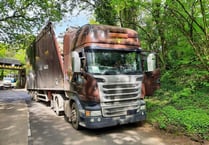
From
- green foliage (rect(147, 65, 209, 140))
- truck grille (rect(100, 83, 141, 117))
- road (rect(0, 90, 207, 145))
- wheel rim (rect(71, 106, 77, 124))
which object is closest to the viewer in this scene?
road (rect(0, 90, 207, 145))

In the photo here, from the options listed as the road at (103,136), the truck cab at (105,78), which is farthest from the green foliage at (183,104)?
the truck cab at (105,78)

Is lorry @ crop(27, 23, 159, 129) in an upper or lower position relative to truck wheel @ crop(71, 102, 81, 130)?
→ upper

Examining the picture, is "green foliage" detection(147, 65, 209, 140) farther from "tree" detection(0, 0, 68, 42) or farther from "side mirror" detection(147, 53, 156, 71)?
"tree" detection(0, 0, 68, 42)

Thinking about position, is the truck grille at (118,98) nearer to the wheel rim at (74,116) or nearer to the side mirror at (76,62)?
the side mirror at (76,62)

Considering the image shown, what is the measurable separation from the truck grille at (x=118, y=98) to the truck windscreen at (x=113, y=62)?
0.43 meters

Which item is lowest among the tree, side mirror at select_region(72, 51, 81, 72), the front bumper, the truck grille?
the front bumper

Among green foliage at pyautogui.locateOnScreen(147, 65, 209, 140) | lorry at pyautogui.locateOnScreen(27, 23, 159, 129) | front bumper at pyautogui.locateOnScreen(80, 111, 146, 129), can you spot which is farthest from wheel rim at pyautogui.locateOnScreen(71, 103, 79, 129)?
green foliage at pyautogui.locateOnScreen(147, 65, 209, 140)

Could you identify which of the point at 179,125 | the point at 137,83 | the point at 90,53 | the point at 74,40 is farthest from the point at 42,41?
the point at 179,125

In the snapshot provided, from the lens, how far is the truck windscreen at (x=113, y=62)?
6605 mm

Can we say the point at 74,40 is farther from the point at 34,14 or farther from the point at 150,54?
the point at 34,14

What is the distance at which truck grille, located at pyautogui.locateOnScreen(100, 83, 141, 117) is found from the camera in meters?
6.55

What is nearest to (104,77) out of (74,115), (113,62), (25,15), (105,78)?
(105,78)

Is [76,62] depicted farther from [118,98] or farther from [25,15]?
[25,15]

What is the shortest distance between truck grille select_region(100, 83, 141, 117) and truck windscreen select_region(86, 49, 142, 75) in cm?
43
